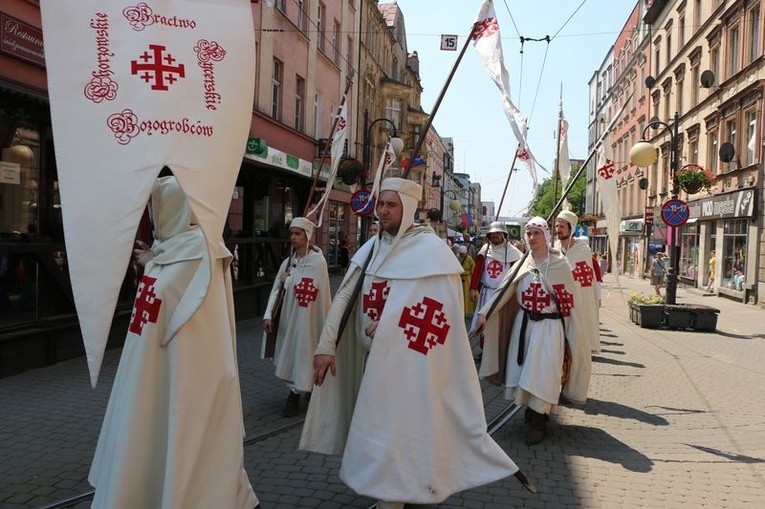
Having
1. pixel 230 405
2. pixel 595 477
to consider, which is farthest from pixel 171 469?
pixel 595 477

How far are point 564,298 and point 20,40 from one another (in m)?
7.47

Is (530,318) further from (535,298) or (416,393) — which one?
(416,393)

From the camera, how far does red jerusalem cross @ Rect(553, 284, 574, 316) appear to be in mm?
6090

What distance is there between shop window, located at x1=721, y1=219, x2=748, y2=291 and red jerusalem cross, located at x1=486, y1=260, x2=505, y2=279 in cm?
1560

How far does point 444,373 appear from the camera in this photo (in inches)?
153

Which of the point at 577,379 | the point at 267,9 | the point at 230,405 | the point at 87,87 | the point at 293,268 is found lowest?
the point at 577,379

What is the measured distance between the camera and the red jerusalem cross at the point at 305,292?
22.0 feet

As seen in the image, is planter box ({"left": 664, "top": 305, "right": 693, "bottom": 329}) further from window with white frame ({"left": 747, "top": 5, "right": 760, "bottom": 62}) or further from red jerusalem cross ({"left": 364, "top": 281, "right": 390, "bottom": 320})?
red jerusalem cross ({"left": 364, "top": 281, "right": 390, "bottom": 320})

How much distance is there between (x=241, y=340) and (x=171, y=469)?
8.04 meters

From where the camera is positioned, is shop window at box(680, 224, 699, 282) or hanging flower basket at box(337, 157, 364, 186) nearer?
hanging flower basket at box(337, 157, 364, 186)

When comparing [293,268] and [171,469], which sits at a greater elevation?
[293,268]

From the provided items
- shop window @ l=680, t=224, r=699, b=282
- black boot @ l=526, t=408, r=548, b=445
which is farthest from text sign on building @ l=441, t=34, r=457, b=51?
shop window @ l=680, t=224, r=699, b=282

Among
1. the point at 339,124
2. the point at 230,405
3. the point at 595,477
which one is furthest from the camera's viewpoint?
the point at 339,124

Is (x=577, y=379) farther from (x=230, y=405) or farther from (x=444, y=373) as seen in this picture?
(x=230, y=405)
